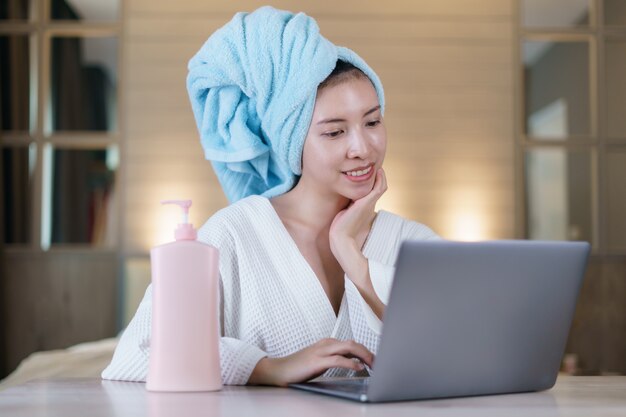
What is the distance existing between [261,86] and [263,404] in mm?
768

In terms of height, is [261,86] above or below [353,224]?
above

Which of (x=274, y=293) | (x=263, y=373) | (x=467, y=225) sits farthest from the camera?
(x=467, y=225)

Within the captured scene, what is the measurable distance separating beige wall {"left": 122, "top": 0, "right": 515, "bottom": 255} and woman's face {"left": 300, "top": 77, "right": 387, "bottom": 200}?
348 centimetres

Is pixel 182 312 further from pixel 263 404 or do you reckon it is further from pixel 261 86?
pixel 261 86

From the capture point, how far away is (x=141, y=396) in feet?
3.73

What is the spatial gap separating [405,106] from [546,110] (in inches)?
82.0

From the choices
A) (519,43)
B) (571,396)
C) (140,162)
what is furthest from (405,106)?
(571,396)

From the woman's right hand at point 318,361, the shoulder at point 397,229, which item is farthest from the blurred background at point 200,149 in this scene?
the woman's right hand at point 318,361

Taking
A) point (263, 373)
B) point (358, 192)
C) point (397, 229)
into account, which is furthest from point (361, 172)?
point (263, 373)

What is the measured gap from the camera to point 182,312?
115 cm

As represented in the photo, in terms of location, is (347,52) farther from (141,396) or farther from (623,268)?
(623,268)

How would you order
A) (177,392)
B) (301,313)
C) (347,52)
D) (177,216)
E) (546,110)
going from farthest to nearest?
(546,110) < (177,216) < (347,52) < (301,313) < (177,392)

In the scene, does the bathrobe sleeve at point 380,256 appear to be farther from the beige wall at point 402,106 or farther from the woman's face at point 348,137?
the beige wall at point 402,106

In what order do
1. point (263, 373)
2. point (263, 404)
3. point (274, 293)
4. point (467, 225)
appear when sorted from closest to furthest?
1. point (263, 404)
2. point (263, 373)
3. point (274, 293)
4. point (467, 225)
